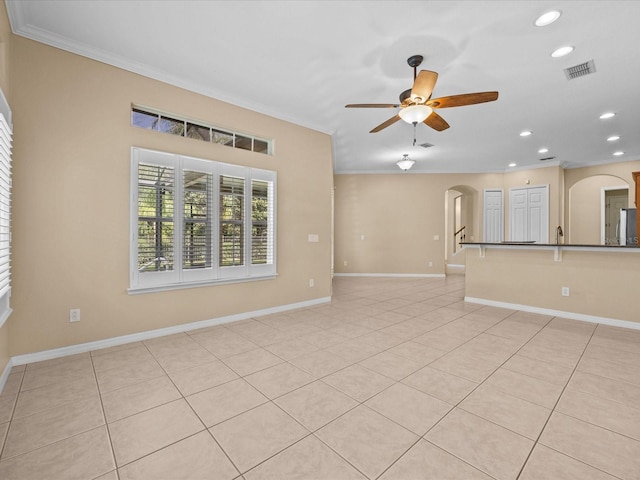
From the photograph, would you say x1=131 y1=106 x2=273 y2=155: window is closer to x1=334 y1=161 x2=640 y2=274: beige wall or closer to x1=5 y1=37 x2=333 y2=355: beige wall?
x1=5 y1=37 x2=333 y2=355: beige wall

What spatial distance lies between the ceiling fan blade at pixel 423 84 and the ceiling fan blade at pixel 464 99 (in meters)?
0.14

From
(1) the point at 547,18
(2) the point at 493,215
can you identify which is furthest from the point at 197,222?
(2) the point at 493,215

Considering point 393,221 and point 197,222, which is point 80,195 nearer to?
point 197,222

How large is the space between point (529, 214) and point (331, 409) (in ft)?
26.3

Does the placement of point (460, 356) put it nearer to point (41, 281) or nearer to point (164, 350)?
point (164, 350)

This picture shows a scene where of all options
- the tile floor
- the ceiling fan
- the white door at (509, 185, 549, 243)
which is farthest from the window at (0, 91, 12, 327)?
the white door at (509, 185, 549, 243)

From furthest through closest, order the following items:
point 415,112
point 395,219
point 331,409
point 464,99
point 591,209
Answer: point 395,219, point 591,209, point 415,112, point 464,99, point 331,409

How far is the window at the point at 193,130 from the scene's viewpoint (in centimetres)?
330

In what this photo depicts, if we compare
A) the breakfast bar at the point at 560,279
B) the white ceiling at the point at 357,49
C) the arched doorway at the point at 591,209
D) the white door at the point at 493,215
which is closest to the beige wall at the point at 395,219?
the white door at the point at 493,215

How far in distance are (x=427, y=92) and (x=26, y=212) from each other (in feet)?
12.4

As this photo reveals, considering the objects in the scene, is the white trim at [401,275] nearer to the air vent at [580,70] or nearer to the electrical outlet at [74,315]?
the air vent at [580,70]

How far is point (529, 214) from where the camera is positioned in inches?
301

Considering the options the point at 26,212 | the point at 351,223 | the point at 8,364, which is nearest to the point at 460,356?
the point at 8,364

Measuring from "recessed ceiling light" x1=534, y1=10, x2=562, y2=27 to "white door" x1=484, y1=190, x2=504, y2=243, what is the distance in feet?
20.5
